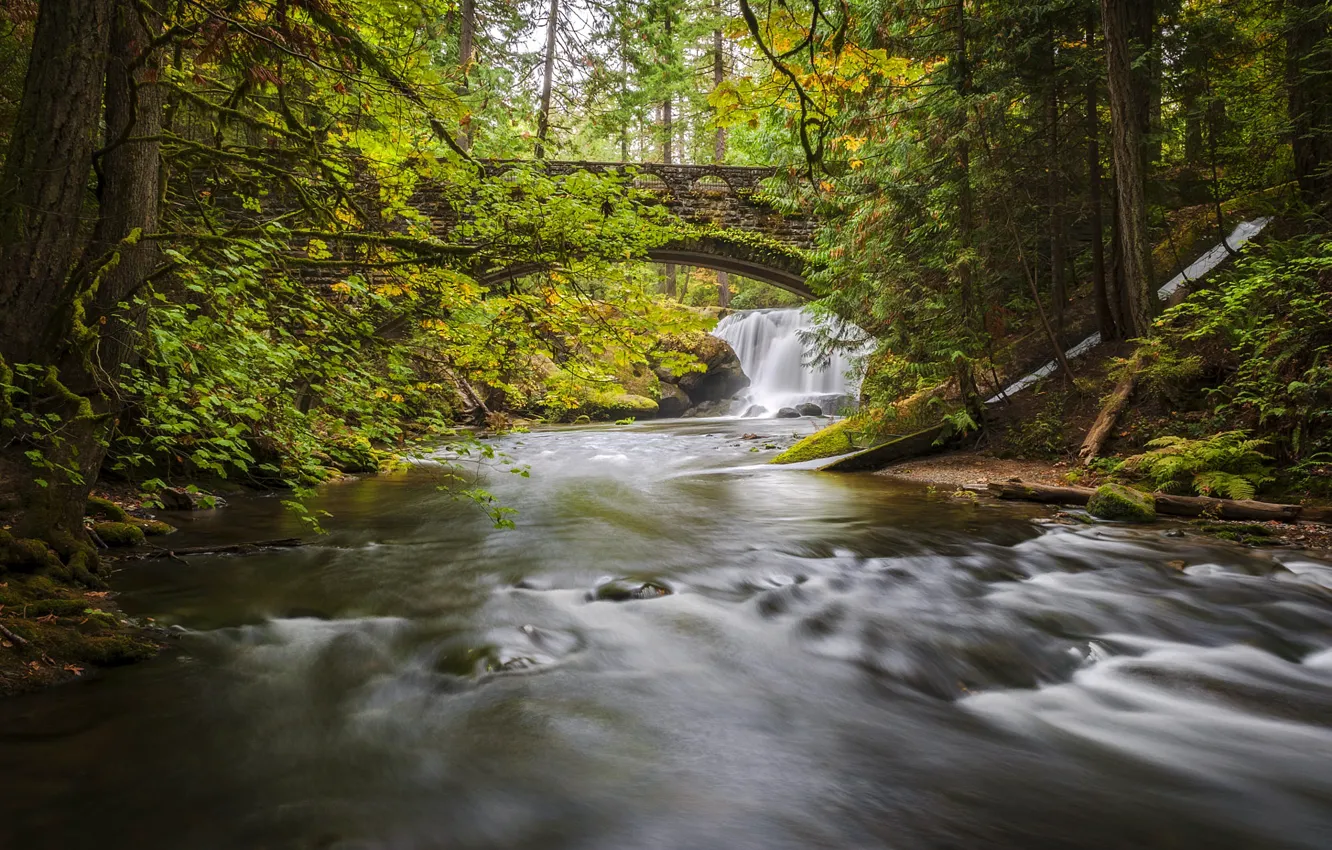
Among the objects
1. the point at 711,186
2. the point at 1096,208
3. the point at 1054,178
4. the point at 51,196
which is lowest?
the point at 51,196

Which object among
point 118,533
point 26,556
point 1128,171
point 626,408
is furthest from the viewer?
point 626,408

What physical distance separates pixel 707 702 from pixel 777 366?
72.3 ft

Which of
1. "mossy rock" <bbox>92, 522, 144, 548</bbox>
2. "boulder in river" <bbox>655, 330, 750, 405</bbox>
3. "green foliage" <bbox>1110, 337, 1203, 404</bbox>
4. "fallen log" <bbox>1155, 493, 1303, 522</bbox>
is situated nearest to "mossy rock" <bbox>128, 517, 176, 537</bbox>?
"mossy rock" <bbox>92, 522, 144, 548</bbox>

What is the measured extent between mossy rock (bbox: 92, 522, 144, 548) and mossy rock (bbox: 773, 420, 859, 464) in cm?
851

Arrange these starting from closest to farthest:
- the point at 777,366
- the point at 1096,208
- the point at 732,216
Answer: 1. the point at 1096,208
2. the point at 732,216
3. the point at 777,366

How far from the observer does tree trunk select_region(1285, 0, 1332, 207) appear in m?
8.78

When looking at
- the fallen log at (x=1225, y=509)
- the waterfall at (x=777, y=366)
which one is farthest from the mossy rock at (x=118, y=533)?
the waterfall at (x=777, y=366)

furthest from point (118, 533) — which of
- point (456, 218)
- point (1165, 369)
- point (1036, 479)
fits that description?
point (1165, 369)

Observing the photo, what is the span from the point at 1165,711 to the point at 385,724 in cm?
365

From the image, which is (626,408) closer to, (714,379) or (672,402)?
(672,402)

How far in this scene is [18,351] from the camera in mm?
3023

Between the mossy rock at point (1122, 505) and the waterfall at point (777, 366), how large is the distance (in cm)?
1450

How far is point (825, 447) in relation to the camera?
1139cm

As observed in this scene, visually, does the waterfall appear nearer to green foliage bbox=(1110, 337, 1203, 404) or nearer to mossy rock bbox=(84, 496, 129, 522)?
green foliage bbox=(1110, 337, 1203, 404)
